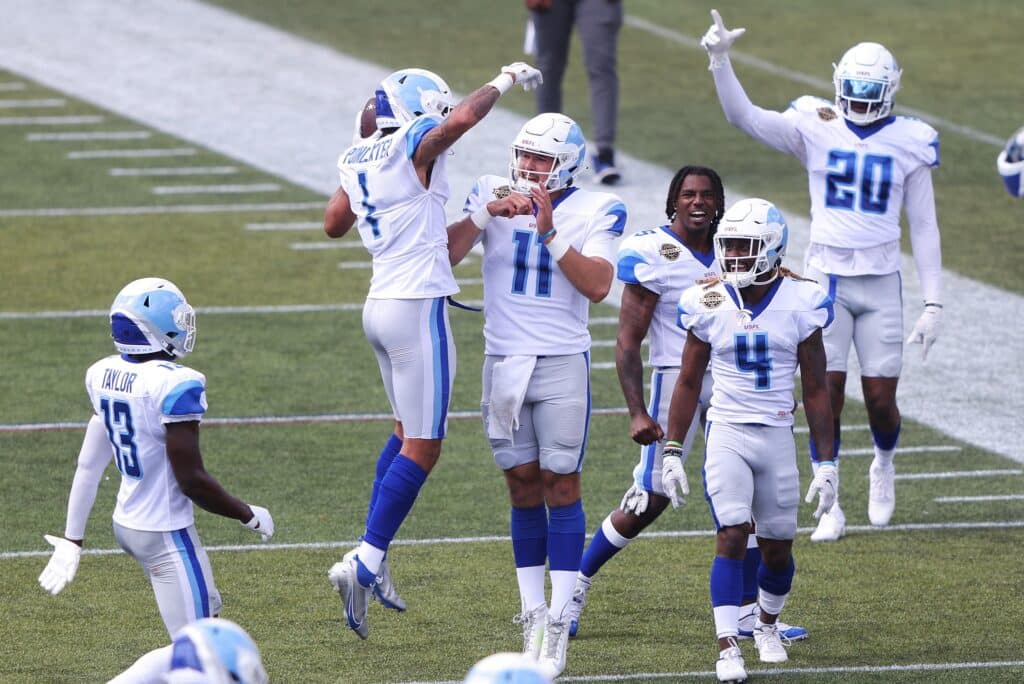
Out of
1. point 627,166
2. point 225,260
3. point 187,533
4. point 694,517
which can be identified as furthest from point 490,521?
point 627,166

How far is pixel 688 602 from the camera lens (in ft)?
24.0

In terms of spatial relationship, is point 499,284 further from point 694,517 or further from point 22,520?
point 22,520

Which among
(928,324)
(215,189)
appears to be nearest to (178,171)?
(215,189)

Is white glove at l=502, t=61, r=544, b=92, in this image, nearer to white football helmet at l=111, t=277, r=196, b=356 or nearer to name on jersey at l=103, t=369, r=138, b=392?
white football helmet at l=111, t=277, r=196, b=356

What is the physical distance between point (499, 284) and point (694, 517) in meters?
2.39

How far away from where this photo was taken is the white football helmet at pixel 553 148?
21.2ft

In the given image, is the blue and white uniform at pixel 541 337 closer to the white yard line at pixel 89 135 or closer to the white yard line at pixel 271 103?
the white yard line at pixel 271 103

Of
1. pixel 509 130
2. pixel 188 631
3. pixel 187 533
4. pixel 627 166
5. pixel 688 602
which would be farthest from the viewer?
pixel 509 130

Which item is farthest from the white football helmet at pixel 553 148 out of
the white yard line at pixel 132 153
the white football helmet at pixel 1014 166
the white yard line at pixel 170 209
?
the white yard line at pixel 132 153

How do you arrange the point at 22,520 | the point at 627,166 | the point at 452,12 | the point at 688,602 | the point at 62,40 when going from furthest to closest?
1. the point at 452,12
2. the point at 62,40
3. the point at 627,166
4. the point at 22,520
5. the point at 688,602

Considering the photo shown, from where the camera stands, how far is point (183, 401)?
18.1 feet

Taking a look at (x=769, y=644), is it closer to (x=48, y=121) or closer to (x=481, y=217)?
(x=481, y=217)

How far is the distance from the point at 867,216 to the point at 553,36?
6.06m

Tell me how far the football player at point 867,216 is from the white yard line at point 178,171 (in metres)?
7.32
